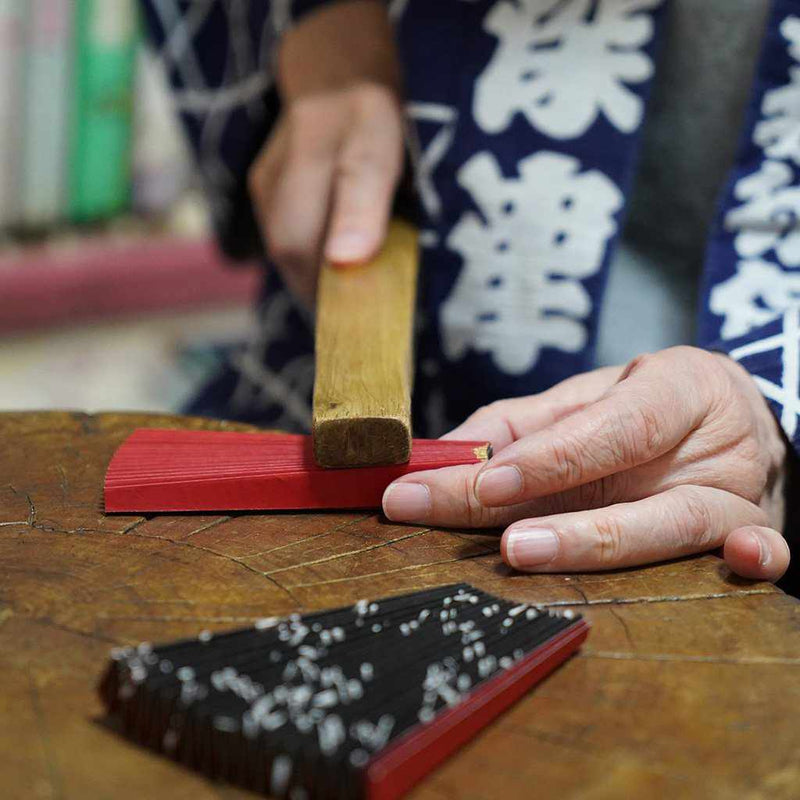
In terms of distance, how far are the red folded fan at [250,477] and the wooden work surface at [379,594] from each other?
0.01m

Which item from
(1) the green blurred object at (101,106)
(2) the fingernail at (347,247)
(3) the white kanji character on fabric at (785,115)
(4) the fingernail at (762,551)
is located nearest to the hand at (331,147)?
(2) the fingernail at (347,247)

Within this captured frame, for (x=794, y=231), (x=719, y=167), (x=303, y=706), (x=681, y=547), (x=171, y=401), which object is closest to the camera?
(x=303, y=706)

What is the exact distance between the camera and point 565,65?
1035 mm

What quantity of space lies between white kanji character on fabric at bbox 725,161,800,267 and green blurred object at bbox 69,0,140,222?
5.75 ft

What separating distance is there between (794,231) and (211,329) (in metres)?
1.92

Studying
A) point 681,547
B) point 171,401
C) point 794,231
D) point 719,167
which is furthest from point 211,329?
point 681,547

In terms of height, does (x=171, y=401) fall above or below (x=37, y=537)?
below

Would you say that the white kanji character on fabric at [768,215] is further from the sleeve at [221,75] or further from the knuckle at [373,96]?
the sleeve at [221,75]

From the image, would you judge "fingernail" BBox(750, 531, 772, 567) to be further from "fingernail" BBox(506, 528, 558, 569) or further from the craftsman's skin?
"fingernail" BBox(506, 528, 558, 569)

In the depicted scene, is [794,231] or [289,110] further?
[289,110]

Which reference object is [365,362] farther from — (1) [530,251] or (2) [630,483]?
(1) [530,251]

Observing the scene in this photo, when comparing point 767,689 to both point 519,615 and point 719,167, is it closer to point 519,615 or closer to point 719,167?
point 519,615

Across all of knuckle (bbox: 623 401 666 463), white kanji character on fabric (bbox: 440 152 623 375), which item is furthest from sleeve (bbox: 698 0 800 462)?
knuckle (bbox: 623 401 666 463)

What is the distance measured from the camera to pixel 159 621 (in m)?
0.58
